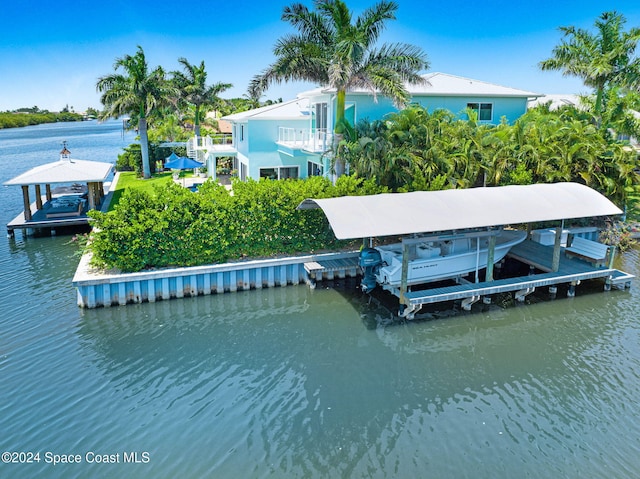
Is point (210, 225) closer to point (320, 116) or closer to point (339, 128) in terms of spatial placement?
point (339, 128)

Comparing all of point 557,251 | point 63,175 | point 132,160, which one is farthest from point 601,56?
point 132,160

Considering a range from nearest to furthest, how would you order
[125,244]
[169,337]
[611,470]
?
[611,470], [169,337], [125,244]

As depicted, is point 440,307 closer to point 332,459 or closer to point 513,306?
point 513,306

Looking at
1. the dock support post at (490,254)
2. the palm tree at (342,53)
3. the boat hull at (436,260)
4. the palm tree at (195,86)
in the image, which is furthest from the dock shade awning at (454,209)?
the palm tree at (195,86)

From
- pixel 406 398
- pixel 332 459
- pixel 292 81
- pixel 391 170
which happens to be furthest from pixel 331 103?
pixel 332 459

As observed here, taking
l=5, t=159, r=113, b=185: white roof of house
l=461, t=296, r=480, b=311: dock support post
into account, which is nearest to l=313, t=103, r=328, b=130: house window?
l=5, t=159, r=113, b=185: white roof of house

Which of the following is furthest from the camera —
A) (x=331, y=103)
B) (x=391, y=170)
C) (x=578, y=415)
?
(x=331, y=103)
